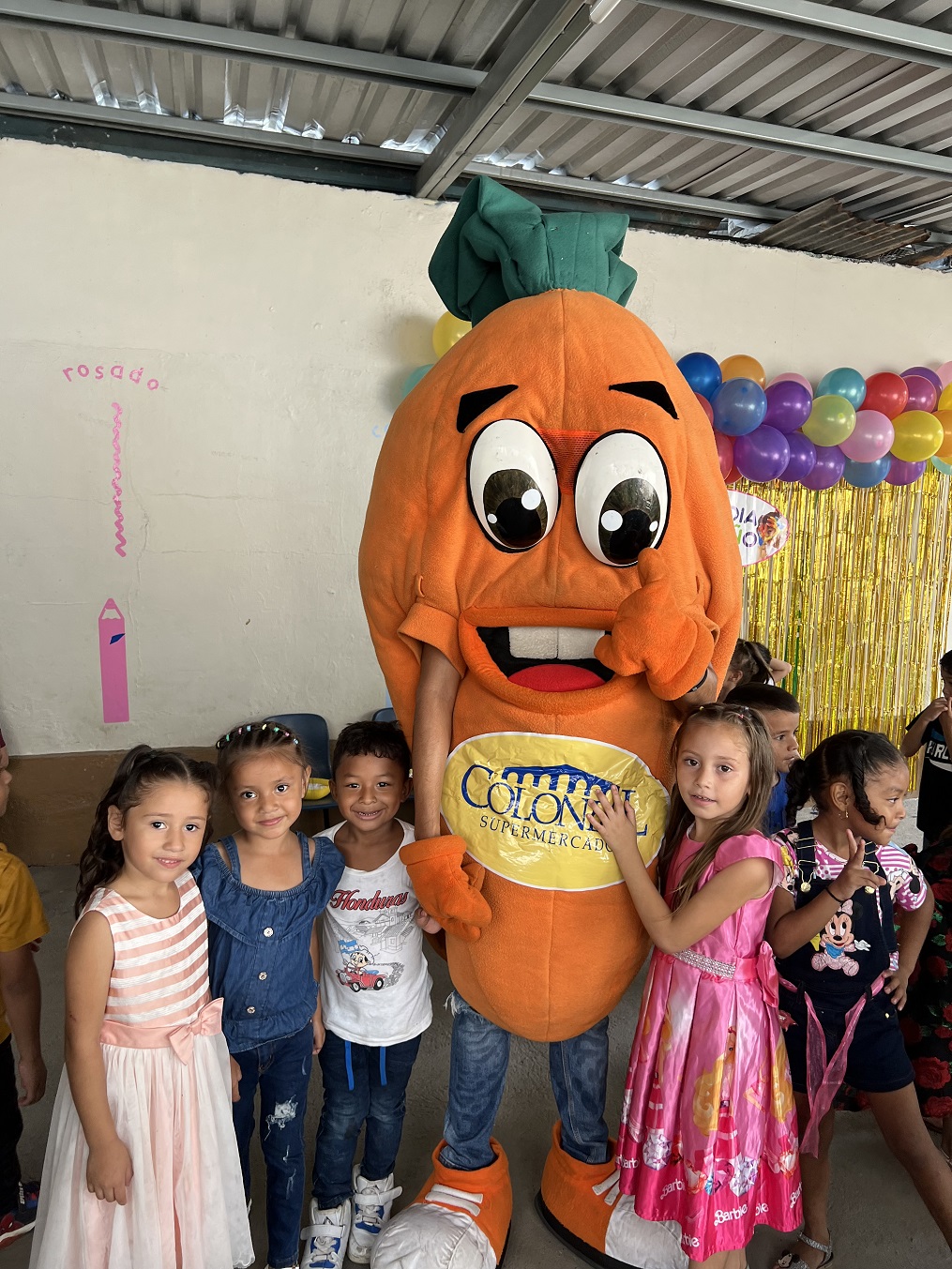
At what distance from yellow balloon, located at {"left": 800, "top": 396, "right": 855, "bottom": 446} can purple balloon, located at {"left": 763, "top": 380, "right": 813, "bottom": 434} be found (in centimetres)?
5

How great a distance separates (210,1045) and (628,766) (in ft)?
2.78

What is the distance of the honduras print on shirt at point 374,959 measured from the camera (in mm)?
1678

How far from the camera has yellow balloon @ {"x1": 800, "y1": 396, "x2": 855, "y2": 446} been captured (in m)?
3.99

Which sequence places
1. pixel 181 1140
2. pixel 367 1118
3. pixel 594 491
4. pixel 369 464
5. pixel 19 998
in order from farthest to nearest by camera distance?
pixel 369 464 < pixel 367 1118 < pixel 19 998 < pixel 594 491 < pixel 181 1140

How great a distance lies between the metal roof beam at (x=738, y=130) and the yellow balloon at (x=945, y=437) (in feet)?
3.79

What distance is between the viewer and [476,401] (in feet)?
5.19

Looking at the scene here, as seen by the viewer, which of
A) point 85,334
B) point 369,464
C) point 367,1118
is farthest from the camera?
point 369,464

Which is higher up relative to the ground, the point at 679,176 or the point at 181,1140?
the point at 679,176

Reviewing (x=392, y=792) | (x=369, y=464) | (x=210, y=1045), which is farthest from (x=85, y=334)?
(x=210, y=1045)

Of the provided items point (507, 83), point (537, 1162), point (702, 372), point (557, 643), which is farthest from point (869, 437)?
Result: point (537, 1162)

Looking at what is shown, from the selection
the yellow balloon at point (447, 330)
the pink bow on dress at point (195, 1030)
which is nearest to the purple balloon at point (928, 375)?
the yellow balloon at point (447, 330)

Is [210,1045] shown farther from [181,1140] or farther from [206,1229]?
[206,1229]

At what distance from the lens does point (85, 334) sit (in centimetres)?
341

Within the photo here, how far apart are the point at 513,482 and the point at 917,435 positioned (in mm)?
3447
